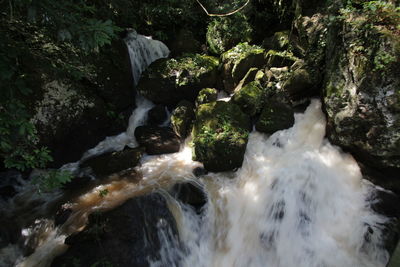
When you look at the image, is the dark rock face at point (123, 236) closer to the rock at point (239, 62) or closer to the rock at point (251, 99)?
the rock at point (251, 99)

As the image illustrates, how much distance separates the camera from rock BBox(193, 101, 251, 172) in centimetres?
615

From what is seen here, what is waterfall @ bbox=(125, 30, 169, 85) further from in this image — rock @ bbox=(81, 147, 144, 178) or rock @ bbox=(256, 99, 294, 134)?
rock @ bbox=(256, 99, 294, 134)

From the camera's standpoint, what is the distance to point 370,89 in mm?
4848

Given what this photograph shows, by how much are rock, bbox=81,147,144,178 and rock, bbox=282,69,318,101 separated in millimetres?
4383

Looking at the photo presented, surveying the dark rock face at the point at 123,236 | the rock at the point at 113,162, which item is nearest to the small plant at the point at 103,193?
the rock at the point at 113,162

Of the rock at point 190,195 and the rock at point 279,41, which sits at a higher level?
the rock at point 279,41

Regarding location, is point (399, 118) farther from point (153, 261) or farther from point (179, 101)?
point (179, 101)

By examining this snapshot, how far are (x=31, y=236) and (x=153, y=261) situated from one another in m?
2.35

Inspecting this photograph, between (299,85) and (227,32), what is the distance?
3.62 m

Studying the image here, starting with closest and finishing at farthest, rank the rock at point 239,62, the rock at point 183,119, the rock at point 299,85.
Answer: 1. the rock at point 299,85
2. the rock at point 183,119
3. the rock at point 239,62

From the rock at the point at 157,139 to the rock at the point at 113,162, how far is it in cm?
42

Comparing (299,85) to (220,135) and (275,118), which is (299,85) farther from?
(220,135)

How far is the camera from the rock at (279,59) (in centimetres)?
764

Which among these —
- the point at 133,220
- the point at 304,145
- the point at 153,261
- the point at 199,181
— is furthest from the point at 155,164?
the point at 304,145
